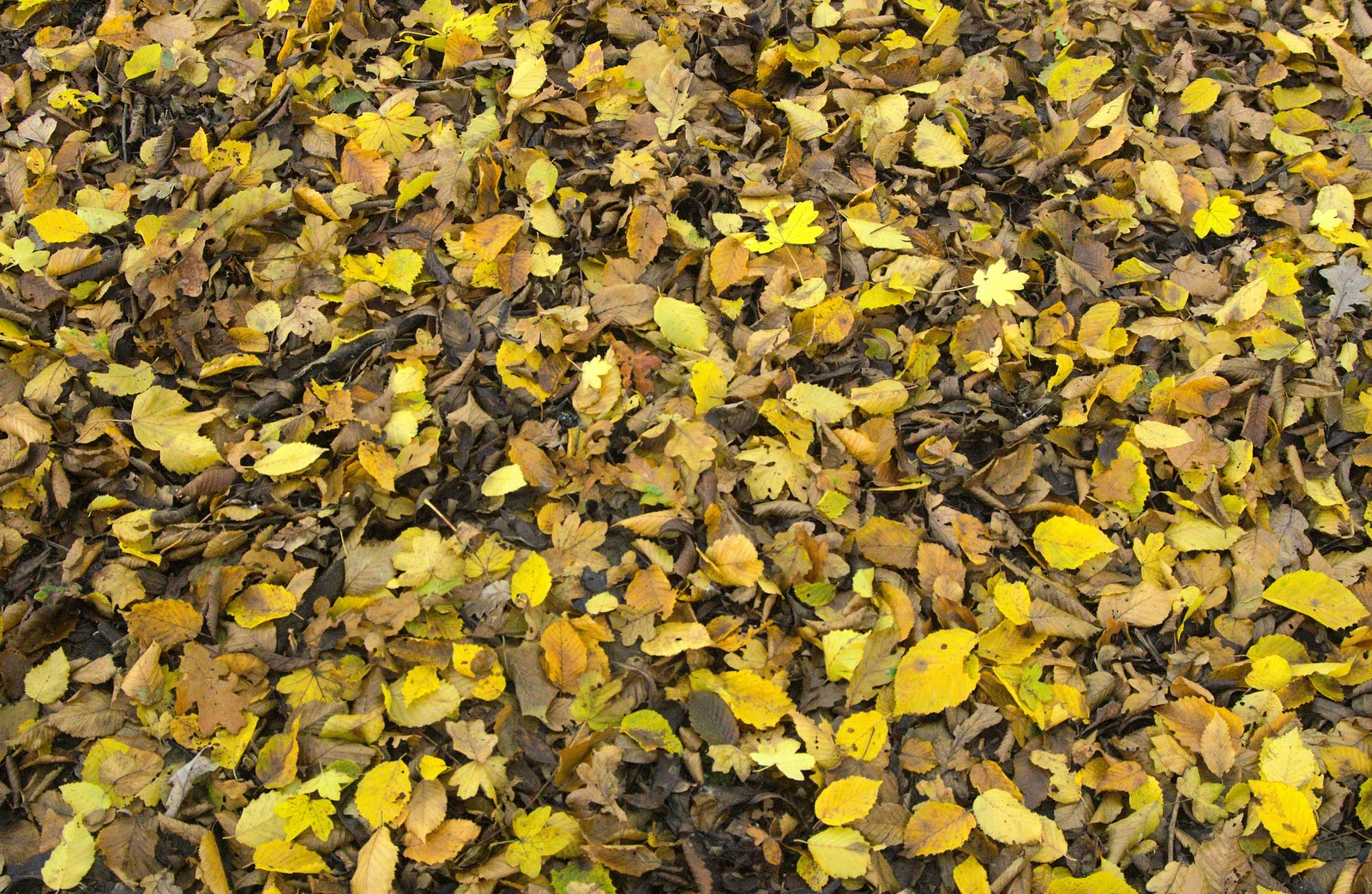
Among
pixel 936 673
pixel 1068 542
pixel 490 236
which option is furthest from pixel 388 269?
pixel 1068 542

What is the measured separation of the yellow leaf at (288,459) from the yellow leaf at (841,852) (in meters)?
1.32

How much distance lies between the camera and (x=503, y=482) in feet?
6.99

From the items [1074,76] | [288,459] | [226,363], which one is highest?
[1074,76]

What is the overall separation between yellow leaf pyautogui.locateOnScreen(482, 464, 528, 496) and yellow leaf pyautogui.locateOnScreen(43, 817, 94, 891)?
99 centimetres

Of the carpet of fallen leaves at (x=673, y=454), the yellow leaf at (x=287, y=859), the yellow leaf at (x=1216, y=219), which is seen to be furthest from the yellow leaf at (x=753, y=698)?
the yellow leaf at (x=1216, y=219)

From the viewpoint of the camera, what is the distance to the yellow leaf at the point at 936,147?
2701 millimetres

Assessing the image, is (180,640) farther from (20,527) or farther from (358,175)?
(358,175)

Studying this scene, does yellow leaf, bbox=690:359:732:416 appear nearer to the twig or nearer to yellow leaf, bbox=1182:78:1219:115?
the twig

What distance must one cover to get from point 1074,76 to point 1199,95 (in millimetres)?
403

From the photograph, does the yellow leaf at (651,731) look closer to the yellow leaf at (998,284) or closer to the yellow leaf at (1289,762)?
the yellow leaf at (1289,762)

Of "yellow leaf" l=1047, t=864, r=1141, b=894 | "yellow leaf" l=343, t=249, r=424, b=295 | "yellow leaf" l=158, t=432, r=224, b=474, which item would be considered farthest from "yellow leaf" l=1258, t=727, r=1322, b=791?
"yellow leaf" l=158, t=432, r=224, b=474

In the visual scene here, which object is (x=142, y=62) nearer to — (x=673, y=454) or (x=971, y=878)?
(x=673, y=454)

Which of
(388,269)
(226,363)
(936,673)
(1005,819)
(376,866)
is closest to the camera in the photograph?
(376,866)

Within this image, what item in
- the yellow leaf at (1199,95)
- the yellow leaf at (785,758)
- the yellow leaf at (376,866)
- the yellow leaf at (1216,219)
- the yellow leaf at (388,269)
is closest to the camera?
the yellow leaf at (376,866)
